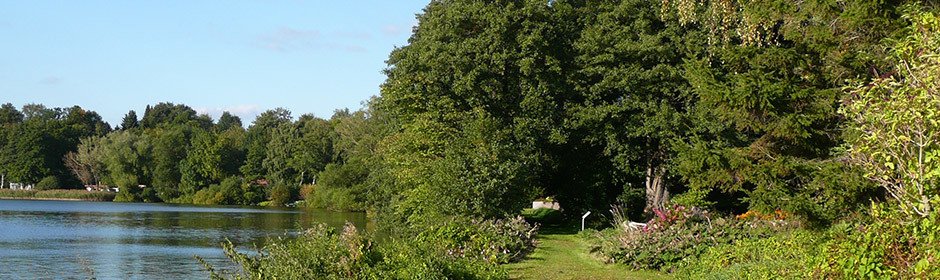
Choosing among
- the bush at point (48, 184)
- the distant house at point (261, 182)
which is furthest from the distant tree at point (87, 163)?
the distant house at point (261, 182)

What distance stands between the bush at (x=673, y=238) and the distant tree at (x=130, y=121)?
120801mm

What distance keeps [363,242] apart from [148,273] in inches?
515

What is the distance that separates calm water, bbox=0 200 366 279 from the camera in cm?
2494

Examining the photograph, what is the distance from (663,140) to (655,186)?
141 inches

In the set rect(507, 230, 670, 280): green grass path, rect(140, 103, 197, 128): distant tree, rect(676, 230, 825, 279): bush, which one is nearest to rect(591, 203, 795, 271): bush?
rect(507, 230, 670, 280): green grass path

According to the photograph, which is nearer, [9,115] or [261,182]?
[261,182]

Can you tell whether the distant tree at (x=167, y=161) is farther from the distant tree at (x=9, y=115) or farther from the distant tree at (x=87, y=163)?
the distant tree at (x=9, y=115)

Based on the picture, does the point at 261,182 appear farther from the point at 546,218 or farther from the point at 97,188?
the point at 546,218

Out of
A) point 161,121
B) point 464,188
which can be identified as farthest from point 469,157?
point 161,121

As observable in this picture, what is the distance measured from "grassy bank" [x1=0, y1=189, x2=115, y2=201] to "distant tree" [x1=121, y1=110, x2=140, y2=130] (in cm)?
3747

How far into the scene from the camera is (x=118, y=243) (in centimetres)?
3488

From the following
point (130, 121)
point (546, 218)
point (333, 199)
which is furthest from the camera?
point (130, 121)

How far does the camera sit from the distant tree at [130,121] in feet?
427

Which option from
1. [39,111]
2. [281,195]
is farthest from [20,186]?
[39,111]
